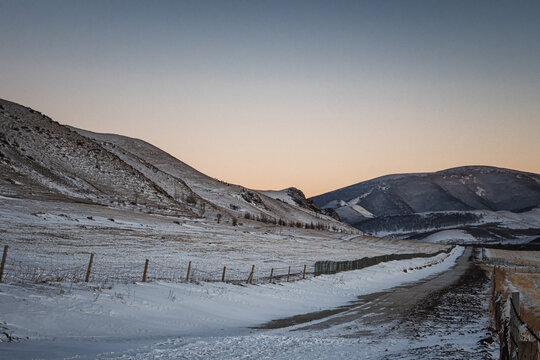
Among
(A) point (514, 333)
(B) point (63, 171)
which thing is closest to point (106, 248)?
(A) point (514, 333)

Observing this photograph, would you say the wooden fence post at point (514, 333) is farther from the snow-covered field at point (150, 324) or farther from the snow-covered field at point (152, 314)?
the snow-covered field at point (152, 314)

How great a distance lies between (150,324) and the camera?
14789 millimetres

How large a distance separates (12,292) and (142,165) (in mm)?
175325

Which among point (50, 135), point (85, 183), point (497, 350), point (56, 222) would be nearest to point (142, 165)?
point (50, 135)

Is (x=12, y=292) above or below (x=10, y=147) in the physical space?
below

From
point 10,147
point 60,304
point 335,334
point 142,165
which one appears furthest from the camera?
point 142,165

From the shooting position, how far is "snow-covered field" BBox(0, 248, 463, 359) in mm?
11039

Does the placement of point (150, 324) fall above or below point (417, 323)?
below

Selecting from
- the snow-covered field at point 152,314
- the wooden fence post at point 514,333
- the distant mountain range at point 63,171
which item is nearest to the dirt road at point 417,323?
the snow-covered field at point 152,314

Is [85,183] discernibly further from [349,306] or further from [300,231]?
[349,306]

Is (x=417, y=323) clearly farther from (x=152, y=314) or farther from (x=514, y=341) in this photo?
(x=152, y=314)

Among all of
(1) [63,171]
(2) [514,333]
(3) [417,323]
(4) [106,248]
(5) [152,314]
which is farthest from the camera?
(1) [63,171]

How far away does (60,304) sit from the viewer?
543 inches

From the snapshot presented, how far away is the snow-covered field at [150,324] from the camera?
11.0 meters
